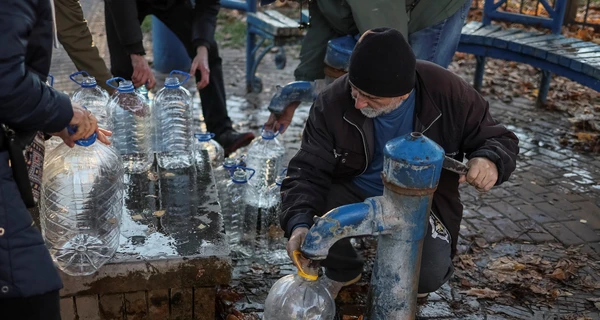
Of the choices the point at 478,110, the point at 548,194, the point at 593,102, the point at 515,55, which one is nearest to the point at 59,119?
the point at 478,110

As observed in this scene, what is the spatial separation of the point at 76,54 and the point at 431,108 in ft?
9.51

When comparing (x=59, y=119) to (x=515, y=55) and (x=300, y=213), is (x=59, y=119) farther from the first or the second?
(x=515, y=55)

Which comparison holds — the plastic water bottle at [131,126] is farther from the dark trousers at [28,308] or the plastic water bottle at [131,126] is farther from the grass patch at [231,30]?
the grass patch at [231,30]

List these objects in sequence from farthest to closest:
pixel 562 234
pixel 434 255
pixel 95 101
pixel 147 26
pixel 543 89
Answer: pixel 147 26 → pixel 543 89 → pixel 562 234 → pixel 95 101 → pixel 434 255

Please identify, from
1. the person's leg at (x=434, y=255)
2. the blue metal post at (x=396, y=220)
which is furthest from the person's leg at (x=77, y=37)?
the blue metal post at (x=396, y=220)

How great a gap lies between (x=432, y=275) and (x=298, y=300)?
0.84m

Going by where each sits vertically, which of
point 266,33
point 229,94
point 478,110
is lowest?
point 229,94

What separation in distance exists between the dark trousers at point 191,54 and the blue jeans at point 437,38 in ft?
6.02

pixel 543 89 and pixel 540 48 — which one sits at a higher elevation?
pixel 540 48

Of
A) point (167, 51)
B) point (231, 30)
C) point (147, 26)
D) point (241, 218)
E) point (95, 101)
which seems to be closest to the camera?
point (95, 101)

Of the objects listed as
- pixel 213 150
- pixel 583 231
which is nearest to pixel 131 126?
pixel 213 150

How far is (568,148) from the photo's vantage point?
5.90m

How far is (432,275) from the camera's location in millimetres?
3229

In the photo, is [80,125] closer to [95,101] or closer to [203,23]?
[95,101]
